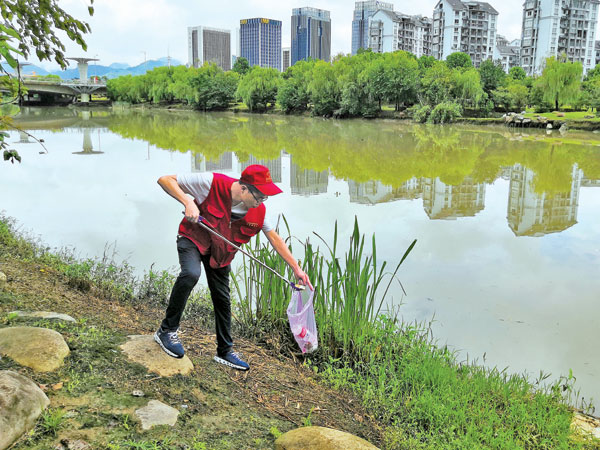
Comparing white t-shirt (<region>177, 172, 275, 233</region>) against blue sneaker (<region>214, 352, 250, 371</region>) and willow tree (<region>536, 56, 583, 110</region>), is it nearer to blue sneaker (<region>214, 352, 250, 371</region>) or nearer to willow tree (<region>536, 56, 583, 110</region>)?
blue sneaker (<region>214, 352, 250, 371</region>)

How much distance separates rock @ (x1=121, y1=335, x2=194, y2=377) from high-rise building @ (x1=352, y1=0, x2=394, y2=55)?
506 feet

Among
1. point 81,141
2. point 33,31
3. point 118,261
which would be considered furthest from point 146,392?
point 81,141

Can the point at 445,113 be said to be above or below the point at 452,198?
above

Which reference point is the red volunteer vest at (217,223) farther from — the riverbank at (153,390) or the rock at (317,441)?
the rock at (317,441)

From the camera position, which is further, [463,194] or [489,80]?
[489,80]

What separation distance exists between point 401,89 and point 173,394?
1435 inches

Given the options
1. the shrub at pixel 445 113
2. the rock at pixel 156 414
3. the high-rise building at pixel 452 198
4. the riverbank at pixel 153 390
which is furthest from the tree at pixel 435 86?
the rock at pixel 156 414

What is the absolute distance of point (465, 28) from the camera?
80.1 meters

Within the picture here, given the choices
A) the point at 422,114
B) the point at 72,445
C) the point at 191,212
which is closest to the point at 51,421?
the point at 72,445

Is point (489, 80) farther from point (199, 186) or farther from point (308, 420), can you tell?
point (308, 420)

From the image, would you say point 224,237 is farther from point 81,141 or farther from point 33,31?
point 81,141

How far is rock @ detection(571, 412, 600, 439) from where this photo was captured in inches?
116

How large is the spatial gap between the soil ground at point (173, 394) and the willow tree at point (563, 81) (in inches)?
1350

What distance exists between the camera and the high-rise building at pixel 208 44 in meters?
184
